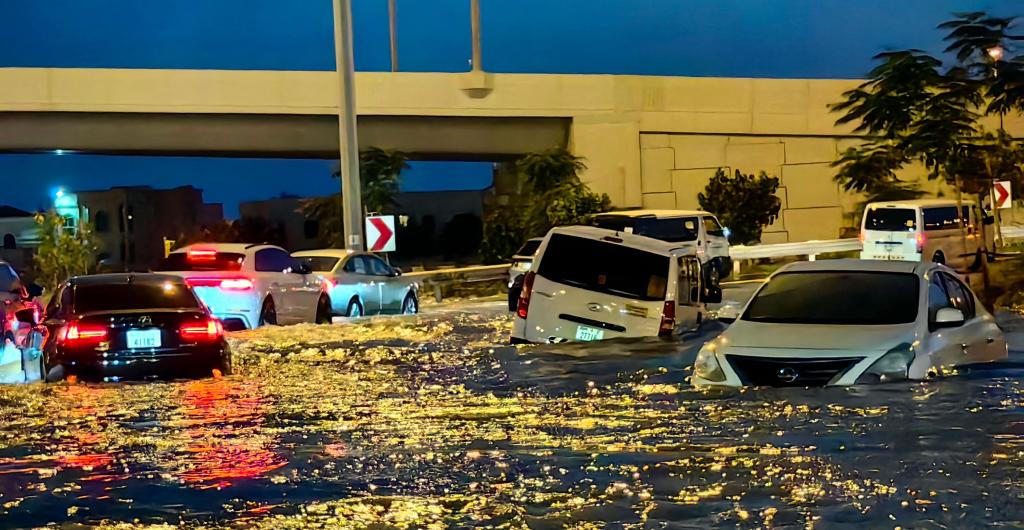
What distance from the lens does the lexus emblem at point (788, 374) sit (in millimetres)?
11102

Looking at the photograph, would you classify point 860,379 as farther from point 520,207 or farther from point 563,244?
point 520,207

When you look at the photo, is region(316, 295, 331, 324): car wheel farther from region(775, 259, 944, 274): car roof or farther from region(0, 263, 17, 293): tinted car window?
region(775, 259, 944, 274): car roof

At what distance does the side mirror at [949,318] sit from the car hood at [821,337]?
0.28 m

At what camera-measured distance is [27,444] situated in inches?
409

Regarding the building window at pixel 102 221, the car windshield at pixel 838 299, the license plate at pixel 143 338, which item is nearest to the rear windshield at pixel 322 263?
the license plate at pixel 143 338

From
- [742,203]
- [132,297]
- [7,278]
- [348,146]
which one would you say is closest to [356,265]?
[348,146]

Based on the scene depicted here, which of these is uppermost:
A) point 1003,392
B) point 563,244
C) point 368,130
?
point 368,130

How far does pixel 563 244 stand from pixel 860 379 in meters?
5.01

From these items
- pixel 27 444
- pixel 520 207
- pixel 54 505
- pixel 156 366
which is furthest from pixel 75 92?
pixel 54 505

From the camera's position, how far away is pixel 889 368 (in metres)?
11.0

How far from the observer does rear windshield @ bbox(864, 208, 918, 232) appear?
1212 inches

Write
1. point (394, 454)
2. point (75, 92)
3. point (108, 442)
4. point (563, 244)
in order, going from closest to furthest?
point (394, 454) < point (108, 442) < point (563, 244) < point (75, 92)

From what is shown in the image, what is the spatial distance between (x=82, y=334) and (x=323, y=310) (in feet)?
30.9

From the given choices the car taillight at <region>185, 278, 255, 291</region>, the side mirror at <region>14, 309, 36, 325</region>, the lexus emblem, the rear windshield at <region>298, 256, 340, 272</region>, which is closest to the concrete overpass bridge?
the rear windshield at <region>298, 256, 340, 272</region>
